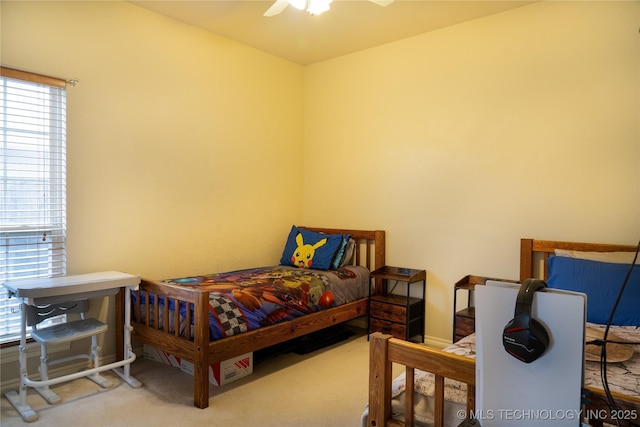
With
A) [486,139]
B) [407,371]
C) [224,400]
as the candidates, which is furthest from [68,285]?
[486,139]

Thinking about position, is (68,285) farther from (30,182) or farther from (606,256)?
(606,256)

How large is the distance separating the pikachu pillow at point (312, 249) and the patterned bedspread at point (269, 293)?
10cm

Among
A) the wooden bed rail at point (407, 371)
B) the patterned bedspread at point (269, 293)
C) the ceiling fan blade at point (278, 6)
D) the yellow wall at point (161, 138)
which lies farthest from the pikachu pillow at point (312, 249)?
the wooden bed rail at point (407, 371)

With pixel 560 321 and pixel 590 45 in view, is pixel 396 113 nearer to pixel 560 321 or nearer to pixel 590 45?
pixel 590 45

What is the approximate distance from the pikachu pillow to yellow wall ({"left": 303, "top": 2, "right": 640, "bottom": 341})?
380mm

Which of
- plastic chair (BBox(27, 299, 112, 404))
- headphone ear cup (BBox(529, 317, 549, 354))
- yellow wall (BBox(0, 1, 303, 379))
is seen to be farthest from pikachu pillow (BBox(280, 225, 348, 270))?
headphone ear cup (BBox(529, 317, 549, 354))

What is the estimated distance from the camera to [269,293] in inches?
118

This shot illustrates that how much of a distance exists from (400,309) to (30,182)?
2.91 meters

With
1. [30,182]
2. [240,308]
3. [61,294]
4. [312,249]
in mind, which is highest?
[30,182]

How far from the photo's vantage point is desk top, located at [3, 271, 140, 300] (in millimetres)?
2301

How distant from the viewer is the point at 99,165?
3000mm

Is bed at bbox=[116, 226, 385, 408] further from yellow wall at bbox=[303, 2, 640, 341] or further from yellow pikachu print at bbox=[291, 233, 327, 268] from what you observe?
yellow wall at bbox=[303, 2, 640, 341]

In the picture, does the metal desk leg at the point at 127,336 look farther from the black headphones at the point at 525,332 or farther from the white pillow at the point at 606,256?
the white pillow at the point at 606,256

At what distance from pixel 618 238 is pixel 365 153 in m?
2.21
